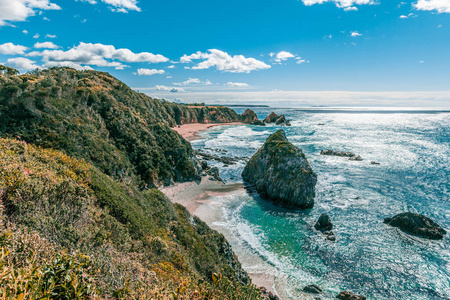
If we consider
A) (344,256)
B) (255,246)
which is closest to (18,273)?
(255,246)

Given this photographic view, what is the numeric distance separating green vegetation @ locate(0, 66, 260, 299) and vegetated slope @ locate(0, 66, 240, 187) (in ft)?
0.47

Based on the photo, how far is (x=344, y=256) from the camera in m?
23.8

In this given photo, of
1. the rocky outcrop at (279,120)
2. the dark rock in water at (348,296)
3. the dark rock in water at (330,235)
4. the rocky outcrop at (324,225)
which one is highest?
the rocky outcrop at (279,120)

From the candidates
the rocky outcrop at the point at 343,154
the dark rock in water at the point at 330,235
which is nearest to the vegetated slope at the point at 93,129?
the dark rock in water at the point at 330,235

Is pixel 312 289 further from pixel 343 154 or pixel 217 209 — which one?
pixel 343 154

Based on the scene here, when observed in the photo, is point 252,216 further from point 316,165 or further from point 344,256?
point 316,165

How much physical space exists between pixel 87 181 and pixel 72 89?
23.8m

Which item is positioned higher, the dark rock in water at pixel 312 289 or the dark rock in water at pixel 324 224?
the dark rock in water at pixel 324 224

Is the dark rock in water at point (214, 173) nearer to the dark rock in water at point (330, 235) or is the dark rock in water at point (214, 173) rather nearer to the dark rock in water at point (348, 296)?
the dark rock in water at point (330, 235)

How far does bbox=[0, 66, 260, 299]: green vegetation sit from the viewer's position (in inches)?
199

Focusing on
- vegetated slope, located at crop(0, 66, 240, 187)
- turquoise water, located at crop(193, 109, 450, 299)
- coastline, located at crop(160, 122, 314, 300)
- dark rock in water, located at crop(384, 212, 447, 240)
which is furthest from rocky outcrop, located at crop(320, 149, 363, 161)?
vegetated slope, located at crop(0, 66, 240, 187)

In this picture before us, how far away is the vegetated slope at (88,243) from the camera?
4.73 meters

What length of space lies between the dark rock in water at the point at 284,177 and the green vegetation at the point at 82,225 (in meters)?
18.9

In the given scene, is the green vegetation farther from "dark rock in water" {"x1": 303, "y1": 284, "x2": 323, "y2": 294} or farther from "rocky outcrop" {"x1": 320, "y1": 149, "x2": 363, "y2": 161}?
"rocky outcrop" {"x1": 320, "y1": 149, "x2": 363, "y2": 161}
